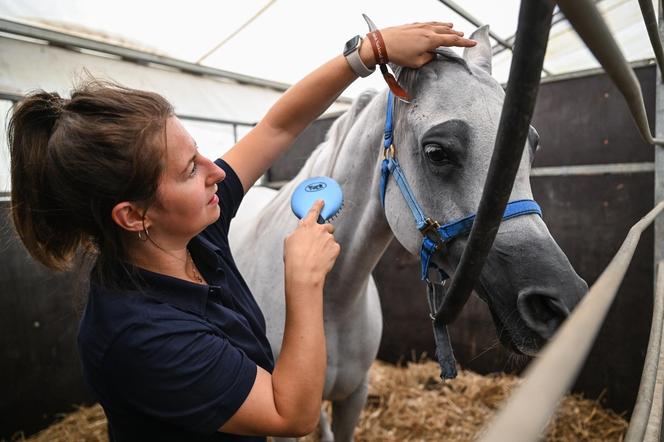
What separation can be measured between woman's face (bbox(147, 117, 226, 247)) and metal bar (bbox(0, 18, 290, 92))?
8.28 feet

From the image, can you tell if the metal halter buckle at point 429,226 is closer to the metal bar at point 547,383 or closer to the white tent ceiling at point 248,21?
the metal bar at point 547,383

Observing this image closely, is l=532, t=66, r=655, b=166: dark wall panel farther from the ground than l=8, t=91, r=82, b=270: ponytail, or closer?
farther from the ground

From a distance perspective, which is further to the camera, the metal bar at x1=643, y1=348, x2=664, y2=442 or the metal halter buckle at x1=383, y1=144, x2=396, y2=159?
the metal halter buckle at x1=383, y1=144, x2=396, y2=159

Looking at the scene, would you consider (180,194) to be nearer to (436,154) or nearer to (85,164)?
(85,164)

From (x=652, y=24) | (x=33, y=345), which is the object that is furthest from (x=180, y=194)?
(x=33, y=345)

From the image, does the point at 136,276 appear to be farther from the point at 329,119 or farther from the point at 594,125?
the point at 329,119

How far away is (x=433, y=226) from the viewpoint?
886 millimetres

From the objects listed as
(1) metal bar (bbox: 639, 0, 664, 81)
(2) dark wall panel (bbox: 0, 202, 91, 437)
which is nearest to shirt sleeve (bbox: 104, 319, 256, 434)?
(1) metal bar (bbox: 639, 0, 664, 81)

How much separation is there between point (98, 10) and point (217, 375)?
2.77 metres

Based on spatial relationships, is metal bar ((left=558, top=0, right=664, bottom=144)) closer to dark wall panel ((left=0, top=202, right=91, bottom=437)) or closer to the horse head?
the horse head

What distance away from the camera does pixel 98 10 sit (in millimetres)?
2479

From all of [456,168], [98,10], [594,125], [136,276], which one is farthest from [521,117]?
[98,10]

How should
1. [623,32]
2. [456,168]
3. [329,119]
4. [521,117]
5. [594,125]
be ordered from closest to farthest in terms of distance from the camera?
[521,117] < [456,168] < [594,125] < [329,119] < [623,32]

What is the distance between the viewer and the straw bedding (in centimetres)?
207
